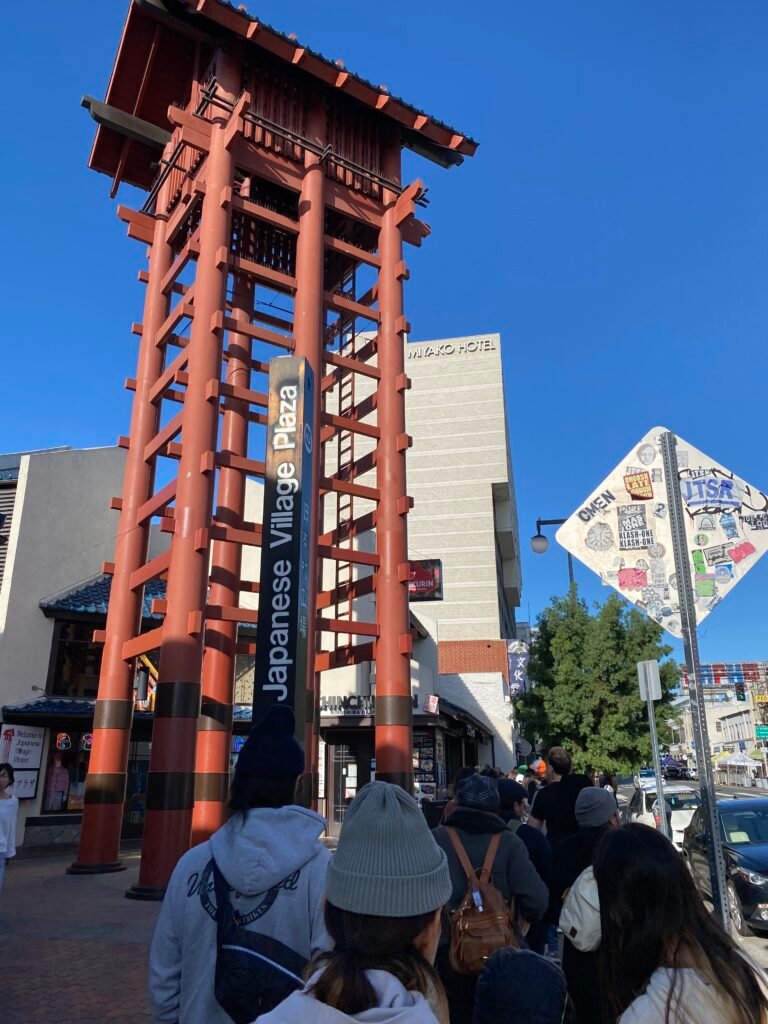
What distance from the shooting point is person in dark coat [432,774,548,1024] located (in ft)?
12.7

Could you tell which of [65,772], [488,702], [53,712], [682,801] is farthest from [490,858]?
[488,702]

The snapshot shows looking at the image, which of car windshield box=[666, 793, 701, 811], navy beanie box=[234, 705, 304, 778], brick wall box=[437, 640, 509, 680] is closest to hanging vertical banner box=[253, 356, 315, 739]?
navy beanie box=[234, 705, 304, 778]

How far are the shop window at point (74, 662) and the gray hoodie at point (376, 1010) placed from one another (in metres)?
Result: 20.3

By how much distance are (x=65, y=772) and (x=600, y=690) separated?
1488cm

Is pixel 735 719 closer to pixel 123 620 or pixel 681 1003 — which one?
pixel 123 620

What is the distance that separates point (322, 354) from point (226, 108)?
5520 millimetres

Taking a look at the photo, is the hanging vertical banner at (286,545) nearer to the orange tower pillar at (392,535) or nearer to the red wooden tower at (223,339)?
the red wooden tower at (223,339)

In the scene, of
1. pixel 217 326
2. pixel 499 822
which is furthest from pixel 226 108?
pixel 499 822

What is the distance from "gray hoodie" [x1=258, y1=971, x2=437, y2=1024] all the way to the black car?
7117 mm

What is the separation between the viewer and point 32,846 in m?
18.5

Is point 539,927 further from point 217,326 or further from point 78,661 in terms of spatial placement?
point 78,661

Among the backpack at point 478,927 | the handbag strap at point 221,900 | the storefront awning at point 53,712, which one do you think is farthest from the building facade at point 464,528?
the handbag strap at point 221,900

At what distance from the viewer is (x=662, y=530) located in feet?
18.7

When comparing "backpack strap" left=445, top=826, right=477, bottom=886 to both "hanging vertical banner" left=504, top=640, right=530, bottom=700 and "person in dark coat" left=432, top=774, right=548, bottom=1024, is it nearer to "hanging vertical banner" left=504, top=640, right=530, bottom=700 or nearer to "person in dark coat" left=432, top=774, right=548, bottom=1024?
"person in dark coat" left=432, top=774, right=548, bottom=1024
